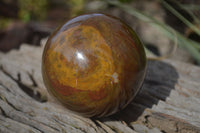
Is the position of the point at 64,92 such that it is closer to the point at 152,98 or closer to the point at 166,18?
the point at 152,98

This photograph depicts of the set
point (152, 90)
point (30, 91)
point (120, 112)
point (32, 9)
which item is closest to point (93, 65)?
A: point (120, 112)

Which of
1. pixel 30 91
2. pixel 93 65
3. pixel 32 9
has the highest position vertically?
pixel 32 9

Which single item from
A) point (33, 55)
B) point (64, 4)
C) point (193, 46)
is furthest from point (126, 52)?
point (64, 4)

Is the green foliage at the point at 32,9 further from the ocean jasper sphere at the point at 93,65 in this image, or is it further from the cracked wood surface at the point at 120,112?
the ocean jasper sphere at the point at 93,65

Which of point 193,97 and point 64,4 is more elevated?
point 64,4

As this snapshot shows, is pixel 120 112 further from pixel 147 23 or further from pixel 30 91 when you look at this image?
pixel 147 23

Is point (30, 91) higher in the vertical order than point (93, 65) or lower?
lower
